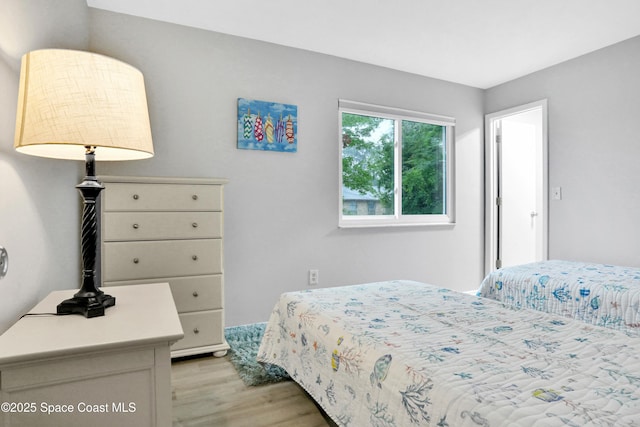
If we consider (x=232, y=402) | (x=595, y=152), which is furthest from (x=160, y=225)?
(x=595, y=152)

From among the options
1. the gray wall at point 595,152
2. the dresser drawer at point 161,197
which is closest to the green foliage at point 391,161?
the gray wall at point 595,152

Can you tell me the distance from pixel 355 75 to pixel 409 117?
2.36ft

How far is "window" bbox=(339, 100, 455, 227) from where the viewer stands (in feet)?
11.3

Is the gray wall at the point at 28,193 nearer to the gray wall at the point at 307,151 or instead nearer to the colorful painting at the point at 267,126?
the gray wall at the point at 307,151

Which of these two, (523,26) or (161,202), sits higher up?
(523,26)

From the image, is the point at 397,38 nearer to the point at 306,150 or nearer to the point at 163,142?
the point at 306,150

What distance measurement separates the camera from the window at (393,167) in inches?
136

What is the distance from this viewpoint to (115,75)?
3.73 feet

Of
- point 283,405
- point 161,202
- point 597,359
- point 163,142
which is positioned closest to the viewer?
point 597,359

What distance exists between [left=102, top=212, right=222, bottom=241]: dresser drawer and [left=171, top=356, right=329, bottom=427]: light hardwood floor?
0.81 meters

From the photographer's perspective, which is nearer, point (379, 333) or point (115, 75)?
point (115, 75)

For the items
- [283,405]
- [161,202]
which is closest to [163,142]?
[161,202]

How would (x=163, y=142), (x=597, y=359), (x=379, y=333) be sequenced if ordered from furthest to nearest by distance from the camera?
(x=163, y=142), (x=379, y=333), (x=597, y=359)

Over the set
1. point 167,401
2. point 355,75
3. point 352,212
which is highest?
point 355,75
